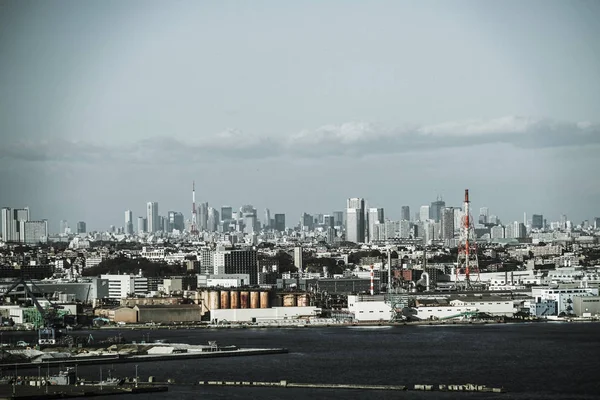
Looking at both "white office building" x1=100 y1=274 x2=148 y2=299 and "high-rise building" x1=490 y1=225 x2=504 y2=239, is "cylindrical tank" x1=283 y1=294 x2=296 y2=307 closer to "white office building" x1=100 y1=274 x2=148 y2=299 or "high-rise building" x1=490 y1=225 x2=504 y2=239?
"white office building" x1=100 y1=274 x2=148 y2=299

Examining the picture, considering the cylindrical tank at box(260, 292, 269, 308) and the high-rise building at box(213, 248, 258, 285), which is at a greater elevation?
the high-rise building at box(213, 248, 258, 285)

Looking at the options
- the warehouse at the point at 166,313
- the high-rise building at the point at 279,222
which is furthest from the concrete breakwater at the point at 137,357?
the high-rise building at the point at 279,222

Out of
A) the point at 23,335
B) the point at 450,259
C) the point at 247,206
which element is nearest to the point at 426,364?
the point at 23,335

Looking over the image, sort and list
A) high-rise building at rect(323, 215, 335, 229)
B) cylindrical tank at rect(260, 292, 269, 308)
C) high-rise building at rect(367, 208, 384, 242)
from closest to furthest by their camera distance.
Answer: cylindrical tank at rect(260, 292, 269, 308) < high-rise building at rect(367, 208, 384, 242) < high-rise building at rect(323, 215, 335, 229)

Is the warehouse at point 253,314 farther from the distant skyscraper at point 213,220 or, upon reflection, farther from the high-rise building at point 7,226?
the distant skyscraper at point 213,220

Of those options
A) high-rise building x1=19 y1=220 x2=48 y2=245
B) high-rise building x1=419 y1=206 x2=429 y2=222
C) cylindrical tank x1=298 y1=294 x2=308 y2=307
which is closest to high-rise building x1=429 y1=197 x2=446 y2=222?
high-rise building x1=419 y1=206 x2=429 y2=222

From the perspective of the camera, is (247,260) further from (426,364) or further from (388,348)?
(426,364)

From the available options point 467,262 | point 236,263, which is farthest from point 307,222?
point 467,262
